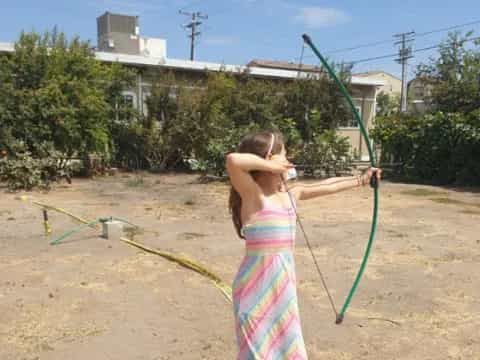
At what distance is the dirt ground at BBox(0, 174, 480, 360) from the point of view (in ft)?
12.2

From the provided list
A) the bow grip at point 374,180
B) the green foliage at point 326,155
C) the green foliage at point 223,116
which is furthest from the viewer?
the green foliage at point 223,116

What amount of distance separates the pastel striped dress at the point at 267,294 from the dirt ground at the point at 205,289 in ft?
4.60

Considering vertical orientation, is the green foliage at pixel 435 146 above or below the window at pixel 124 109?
below

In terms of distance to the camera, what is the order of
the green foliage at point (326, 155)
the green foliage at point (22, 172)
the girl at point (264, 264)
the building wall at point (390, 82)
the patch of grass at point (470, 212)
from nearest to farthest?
the girl at point (264, 264), the patch of grass at point (470, 212), the green foliage at point (22, 172), the green foliage at point (326, 155), the building wall at point (390, 82)

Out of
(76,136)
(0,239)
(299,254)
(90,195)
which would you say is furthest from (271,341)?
(76,136)

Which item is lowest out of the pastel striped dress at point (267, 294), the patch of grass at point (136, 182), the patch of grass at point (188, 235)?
the patch of grass at point (136, 182)

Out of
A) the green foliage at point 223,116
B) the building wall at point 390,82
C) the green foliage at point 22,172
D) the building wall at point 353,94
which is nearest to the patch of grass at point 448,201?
the green foliage at point 223,116

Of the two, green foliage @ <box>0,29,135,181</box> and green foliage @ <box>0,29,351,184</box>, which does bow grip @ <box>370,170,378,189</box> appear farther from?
green foliage @ <box>0,29,135,181</box>

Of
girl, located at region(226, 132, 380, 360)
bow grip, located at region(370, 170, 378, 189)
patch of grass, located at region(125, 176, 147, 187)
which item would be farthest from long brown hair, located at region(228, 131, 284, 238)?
patch of grass, located at region(125, 176, 147, 187)

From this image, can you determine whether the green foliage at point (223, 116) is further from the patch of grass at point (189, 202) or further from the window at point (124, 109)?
the patch of grass at point (189, 202)

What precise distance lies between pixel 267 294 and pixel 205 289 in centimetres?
285

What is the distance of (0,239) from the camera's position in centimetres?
703

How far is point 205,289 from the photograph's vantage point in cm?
498

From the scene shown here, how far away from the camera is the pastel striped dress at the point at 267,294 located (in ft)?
7.29
